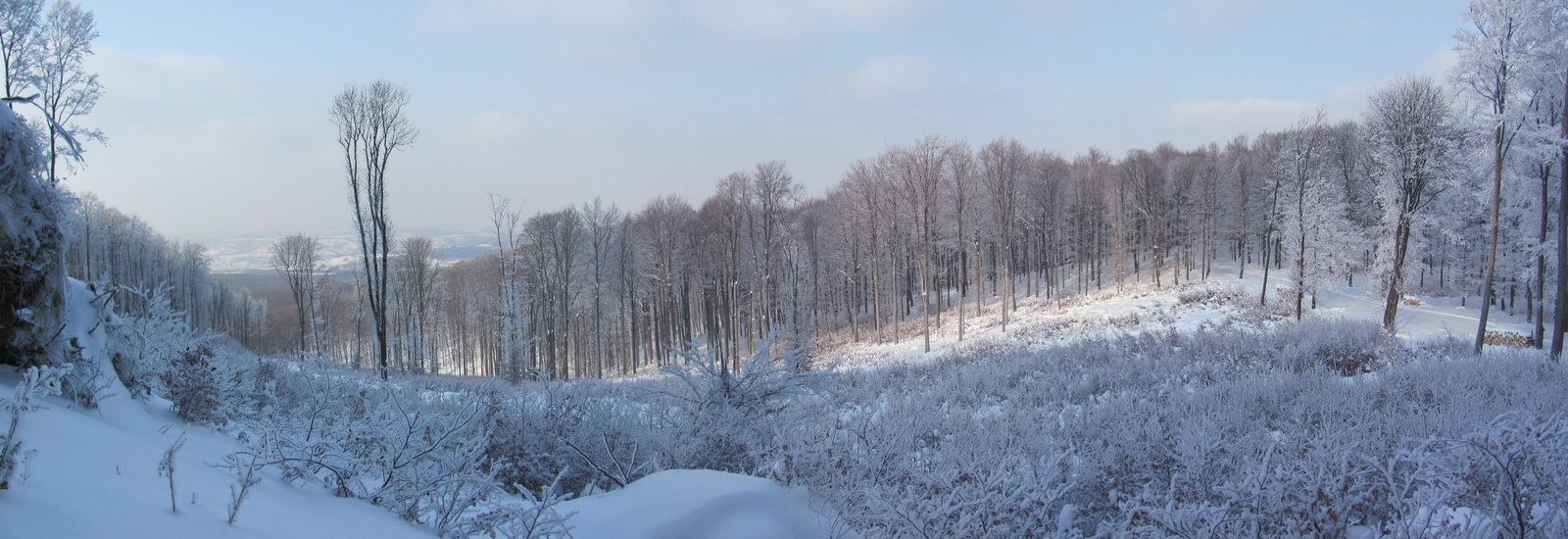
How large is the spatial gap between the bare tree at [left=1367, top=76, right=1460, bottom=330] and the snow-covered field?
18.0 m

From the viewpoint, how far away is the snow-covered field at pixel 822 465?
2.39 metres

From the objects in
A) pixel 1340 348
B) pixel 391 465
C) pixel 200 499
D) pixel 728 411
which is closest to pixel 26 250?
pixel 391 465

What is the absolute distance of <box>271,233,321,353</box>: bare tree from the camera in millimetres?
34406

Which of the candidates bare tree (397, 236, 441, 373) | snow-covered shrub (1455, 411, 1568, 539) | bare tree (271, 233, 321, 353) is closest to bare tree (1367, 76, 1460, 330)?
snow-covered shrub (1455, 411, 1568, 539)

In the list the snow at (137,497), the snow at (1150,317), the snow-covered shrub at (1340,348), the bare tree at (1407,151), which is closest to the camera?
the snow at (137,497)

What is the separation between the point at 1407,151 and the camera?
19719mm

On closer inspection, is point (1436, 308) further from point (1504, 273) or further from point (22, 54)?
point (22, 54)

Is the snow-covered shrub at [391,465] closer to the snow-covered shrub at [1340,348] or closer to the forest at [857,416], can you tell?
the forest at [857,416]

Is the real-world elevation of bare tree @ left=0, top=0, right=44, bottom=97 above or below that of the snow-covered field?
above

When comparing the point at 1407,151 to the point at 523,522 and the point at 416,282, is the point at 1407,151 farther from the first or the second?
the point at 416,282

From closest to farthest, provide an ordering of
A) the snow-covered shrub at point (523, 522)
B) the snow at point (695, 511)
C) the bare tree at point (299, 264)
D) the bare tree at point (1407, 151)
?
the snow-covered shrub at point (523, 522) → the snow at point (695, 511) → the bare tree at point (1407, 151) → the bare tree at point (299, 264)

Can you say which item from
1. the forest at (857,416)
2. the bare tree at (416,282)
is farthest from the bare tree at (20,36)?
the bare tree at (416,282)

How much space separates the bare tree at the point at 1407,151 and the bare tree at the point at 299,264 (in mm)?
49711

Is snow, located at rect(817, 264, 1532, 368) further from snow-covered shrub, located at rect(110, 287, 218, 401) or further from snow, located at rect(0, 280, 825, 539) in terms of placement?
snow-covered shrub, located at rect(110, 287, 218, 401)
